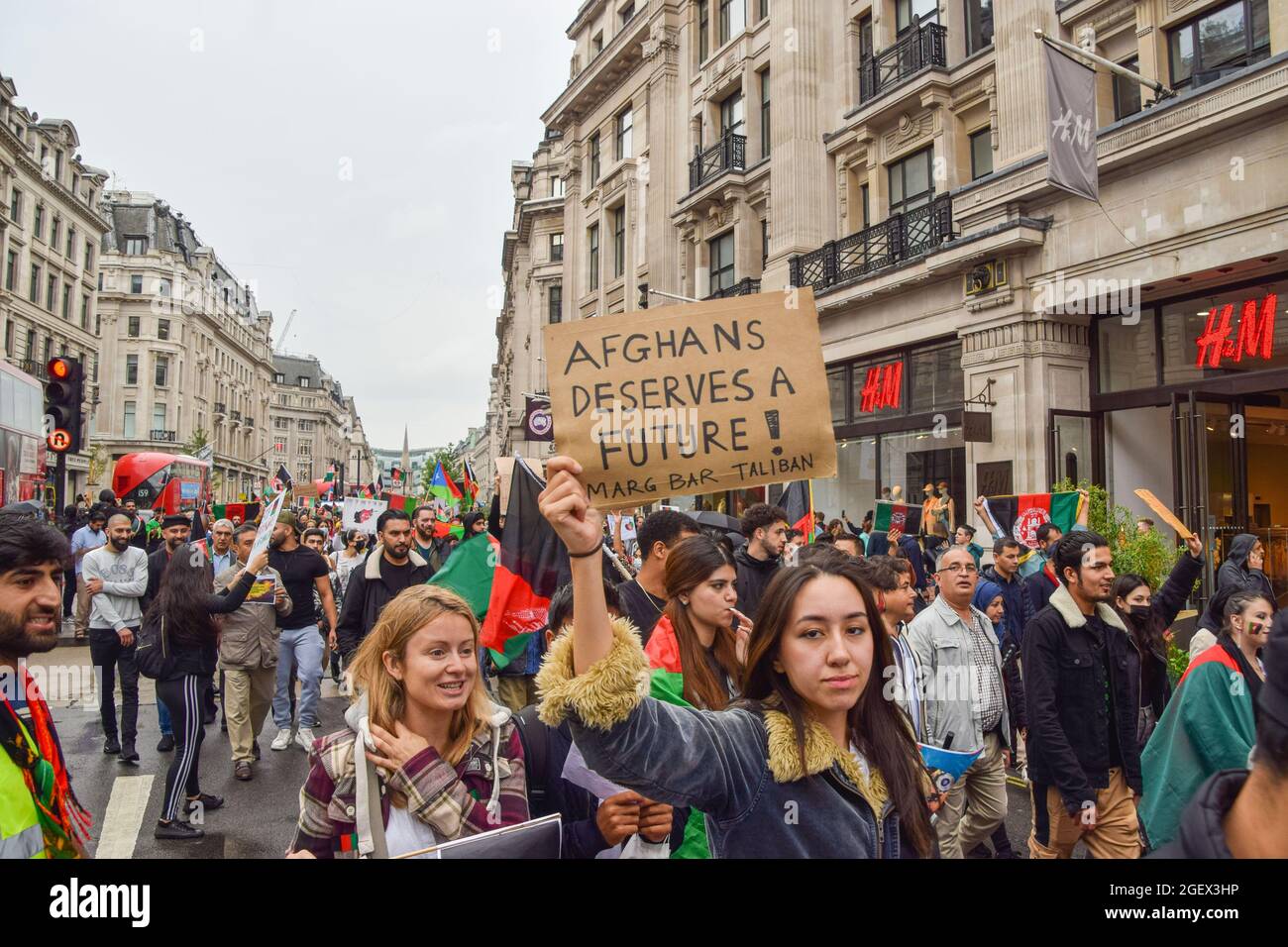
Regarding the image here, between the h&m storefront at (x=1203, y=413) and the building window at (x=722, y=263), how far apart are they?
12796 mm

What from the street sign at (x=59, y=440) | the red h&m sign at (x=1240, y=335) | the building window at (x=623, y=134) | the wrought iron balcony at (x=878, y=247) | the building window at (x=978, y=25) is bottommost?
the street sign at (x=59, y=440)

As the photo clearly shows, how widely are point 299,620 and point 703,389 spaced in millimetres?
6659

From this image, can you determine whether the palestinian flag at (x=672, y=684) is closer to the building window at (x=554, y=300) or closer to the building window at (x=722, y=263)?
the building window at (x=722, y=263)

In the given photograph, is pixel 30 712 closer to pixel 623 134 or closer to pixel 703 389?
pixel 703 389

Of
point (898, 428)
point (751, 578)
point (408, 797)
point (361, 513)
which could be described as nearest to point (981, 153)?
point (898, 428)

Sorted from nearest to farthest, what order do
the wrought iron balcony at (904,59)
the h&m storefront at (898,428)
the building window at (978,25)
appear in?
the h&m storefront at (898,428)
the building window at (978,25)
the wrought iron balcony at (904,59)

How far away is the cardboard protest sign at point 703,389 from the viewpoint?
2.71 meters

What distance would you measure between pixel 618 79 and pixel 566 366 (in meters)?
35.2

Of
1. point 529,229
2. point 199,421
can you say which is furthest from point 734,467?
point 199,421

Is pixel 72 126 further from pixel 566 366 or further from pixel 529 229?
pixel 566 366

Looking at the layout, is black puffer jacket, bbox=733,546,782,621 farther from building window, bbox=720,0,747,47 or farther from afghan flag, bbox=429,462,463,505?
building window, bbox=720,0,747,47

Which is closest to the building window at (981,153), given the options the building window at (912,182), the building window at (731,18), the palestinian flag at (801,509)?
the building window at (912,182)

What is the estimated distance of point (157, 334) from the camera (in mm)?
79062

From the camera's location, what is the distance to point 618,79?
112 ft
